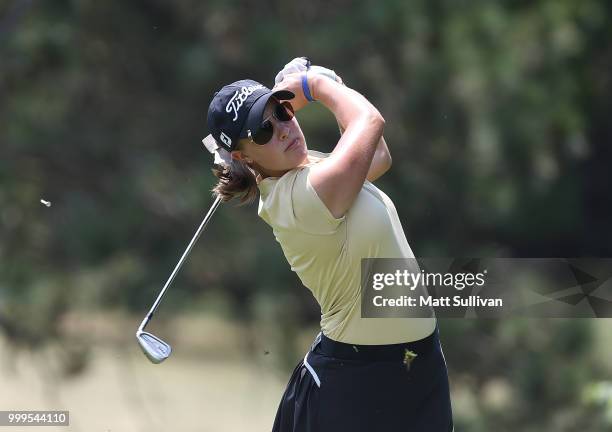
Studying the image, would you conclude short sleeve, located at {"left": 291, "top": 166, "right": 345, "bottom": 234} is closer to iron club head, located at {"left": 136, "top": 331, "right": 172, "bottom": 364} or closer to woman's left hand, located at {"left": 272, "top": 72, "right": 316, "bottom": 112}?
woman's left hand, located at {"left": 272, "top": 72, "right": 316, "bottom": 112}

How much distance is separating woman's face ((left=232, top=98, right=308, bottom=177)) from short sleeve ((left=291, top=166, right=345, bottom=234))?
0.33 ft

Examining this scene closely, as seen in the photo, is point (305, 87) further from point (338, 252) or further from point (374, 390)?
point (374, 390)

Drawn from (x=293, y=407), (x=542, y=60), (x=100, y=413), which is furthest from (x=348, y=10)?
(x=293, y=407)

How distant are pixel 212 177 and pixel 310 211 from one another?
5.67m

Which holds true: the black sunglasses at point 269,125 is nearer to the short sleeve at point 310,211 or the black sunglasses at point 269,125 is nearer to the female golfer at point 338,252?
the female golfer at point 338,252

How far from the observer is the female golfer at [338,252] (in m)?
2.33

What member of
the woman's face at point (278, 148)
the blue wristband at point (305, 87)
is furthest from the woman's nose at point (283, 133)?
the blue wristband at point (305, 87)

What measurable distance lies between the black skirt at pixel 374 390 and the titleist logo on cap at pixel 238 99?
20.8 inches

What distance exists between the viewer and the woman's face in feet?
7.89

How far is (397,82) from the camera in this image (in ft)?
26.1

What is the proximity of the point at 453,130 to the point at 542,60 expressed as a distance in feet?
2.52

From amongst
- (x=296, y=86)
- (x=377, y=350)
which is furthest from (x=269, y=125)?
(x=377, y=350)

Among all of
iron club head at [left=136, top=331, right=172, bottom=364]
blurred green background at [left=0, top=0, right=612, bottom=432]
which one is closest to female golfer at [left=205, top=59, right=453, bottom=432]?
iron club head at [left=136, top=331, right=172, bottom=364]

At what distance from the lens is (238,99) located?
2.41 metres
